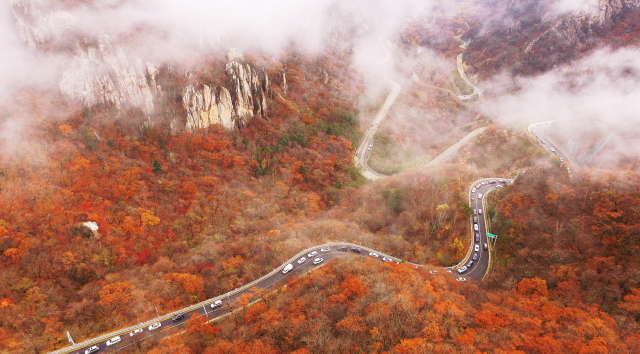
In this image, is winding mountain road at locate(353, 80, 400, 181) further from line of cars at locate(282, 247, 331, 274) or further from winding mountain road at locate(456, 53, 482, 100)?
line of cars at locate(282, 247, 331, 274)

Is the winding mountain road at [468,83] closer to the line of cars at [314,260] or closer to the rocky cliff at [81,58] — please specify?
the line of cars at [314,260]

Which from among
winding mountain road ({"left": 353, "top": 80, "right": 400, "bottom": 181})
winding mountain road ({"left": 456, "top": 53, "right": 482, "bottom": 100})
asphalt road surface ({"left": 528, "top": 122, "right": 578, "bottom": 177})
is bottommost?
asphalt road surface ({"left": 528, "top": 122, "right": 578, "bottom": 177})

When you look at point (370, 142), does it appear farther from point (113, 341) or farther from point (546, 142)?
point (113, 341)

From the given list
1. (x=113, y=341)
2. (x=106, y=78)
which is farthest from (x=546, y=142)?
(x=106, y=78)

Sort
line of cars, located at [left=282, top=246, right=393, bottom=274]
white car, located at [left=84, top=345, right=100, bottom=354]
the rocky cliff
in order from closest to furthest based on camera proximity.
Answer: white car, located at [left=84, top=345, right=100, bottom=354], line of cars, located at [left=282, top=246, right=393, bottom=274], the rocky cliff

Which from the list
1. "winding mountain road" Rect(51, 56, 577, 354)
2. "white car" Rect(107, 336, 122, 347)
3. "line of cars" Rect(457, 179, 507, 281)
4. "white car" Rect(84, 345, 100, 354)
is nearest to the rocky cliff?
"winding mountain road" Rect(51, 56, 577, 354)

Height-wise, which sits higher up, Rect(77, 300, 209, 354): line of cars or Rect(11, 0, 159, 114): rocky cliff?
Rect(11, 0, 159, 114): rocky cliff
